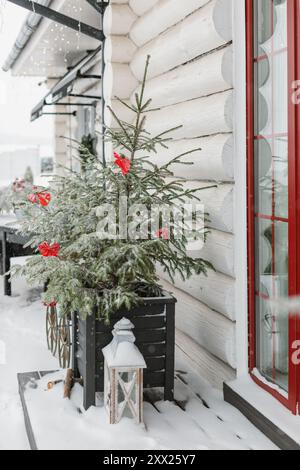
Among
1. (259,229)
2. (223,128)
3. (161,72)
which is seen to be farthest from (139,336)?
(161,72)

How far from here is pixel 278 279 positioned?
9.53ft

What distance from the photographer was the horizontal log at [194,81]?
320 centimetres

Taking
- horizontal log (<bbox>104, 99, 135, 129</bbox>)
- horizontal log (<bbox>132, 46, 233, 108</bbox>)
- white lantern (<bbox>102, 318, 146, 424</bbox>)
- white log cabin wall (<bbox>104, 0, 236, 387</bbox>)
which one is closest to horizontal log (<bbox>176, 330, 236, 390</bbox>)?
white log cabin wall (<bbox>104, 0, 236, 387</bbox>)

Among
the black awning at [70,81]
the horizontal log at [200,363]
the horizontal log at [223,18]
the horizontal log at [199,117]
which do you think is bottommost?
the horizontal log at [200,363]

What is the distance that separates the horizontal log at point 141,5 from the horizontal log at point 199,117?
0.82m

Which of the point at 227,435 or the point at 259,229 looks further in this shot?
the point at 259,229

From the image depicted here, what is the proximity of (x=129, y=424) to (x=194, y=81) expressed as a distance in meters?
2.06

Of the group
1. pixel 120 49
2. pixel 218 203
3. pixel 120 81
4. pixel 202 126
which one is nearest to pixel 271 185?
pixel 218 203

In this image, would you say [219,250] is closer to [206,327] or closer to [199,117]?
[206,327]

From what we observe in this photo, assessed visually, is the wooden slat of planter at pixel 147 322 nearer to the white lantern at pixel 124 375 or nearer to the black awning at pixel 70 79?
the white lantern at pixel 124 375

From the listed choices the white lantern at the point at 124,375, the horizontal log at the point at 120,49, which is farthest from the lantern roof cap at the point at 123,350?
the horizontal log at the point at 120,49

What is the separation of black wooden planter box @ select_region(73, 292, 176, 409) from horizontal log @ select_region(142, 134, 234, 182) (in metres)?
0.76
